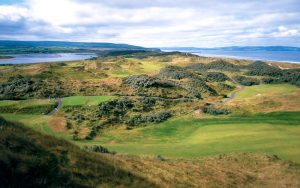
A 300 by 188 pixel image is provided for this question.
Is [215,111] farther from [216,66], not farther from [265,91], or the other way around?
[216,66]

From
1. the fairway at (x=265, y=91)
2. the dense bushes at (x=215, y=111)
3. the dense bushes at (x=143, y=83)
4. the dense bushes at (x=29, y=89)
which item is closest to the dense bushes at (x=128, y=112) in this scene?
the dense bushes at (x=215, y=111)

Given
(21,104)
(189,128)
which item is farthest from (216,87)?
(21,104)

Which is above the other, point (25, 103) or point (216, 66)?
point (216, 66)

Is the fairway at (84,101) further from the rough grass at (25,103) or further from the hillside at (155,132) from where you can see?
the rough grass at (25,103)

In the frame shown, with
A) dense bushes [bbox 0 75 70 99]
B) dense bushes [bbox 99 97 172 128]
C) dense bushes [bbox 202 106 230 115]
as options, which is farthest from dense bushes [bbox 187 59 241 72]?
dense bushes [bbox 202 106 230 115]

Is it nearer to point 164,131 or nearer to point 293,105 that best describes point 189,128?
point 164,131

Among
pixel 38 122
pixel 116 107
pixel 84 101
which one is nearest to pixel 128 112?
pixel 116 107
